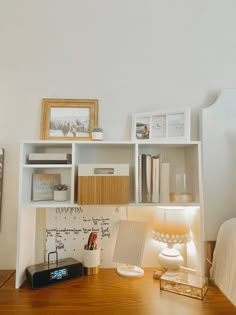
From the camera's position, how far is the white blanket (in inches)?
40.1

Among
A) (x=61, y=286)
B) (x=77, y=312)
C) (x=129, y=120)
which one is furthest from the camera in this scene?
(x=129, y=120)

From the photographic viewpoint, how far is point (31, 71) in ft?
4.79

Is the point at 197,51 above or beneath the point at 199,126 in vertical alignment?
above

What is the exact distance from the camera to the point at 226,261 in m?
1.10

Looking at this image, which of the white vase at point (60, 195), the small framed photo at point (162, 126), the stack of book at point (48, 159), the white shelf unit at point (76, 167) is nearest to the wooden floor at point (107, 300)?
the white shelf unit at point (76, 167)

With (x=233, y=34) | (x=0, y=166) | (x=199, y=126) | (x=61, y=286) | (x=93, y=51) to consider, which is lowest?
(x=61, y=286)

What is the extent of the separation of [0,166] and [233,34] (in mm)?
1787

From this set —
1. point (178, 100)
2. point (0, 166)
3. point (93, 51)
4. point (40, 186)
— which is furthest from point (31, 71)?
point (178, 100)

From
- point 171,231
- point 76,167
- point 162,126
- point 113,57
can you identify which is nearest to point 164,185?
point 171,231

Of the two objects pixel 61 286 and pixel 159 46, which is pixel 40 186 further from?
pixel 159 46

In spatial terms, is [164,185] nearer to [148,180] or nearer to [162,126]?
[148,180]

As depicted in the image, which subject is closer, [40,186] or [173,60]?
[40,186]

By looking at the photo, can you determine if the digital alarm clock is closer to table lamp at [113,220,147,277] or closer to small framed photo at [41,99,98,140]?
table lamp at [113,220,147,277]

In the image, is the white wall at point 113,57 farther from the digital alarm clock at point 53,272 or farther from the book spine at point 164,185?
the digital alarm clock at point 53,272
